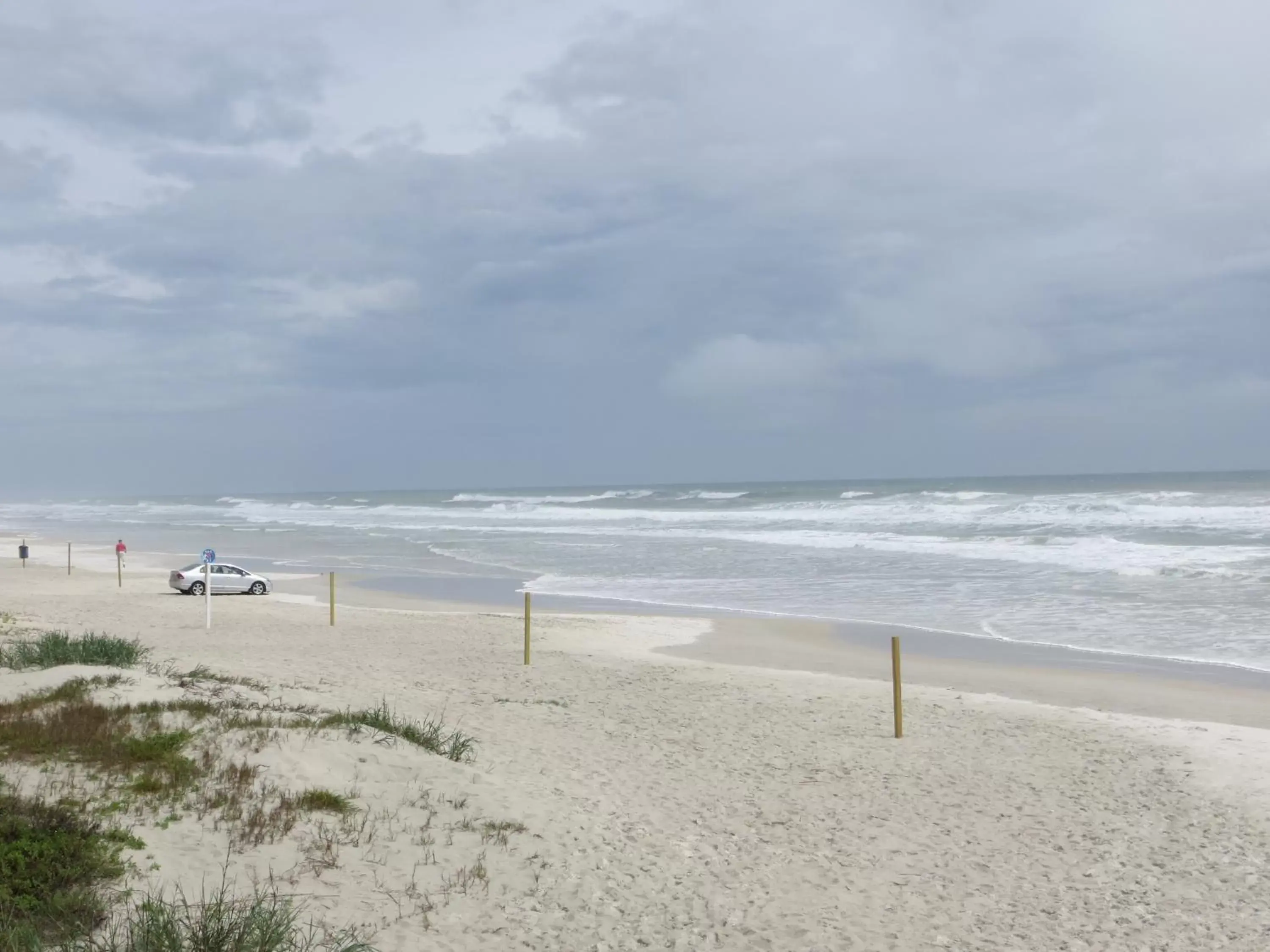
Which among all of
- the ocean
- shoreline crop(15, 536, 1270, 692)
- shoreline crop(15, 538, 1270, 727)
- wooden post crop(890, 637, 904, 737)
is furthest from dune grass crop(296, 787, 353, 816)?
the ocean

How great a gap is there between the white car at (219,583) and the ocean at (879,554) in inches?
199

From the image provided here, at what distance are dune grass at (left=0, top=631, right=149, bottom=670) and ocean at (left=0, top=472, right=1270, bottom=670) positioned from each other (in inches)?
558

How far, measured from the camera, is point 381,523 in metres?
71.0

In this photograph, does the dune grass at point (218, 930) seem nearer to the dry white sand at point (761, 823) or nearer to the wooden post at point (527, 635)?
the dry white sand at point (761, 823)

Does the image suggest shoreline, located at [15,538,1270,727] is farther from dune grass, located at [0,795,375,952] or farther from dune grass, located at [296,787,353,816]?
dune grass, located at [0,795,375,952]

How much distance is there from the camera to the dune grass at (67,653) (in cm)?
1213

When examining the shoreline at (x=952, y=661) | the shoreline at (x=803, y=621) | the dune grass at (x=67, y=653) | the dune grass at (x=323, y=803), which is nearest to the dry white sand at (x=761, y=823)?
the dune grass at (x=323, y=803)

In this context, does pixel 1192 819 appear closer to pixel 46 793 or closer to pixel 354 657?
pixel 46 793

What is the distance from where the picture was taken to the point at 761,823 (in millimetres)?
8297

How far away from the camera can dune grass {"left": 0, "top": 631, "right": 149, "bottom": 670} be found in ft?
39.8

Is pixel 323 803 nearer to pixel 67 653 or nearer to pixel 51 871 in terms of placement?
pixel 51 871

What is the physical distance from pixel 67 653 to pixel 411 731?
221 inches

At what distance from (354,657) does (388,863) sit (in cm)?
1029

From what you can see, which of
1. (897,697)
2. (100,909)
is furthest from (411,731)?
(897,697)
